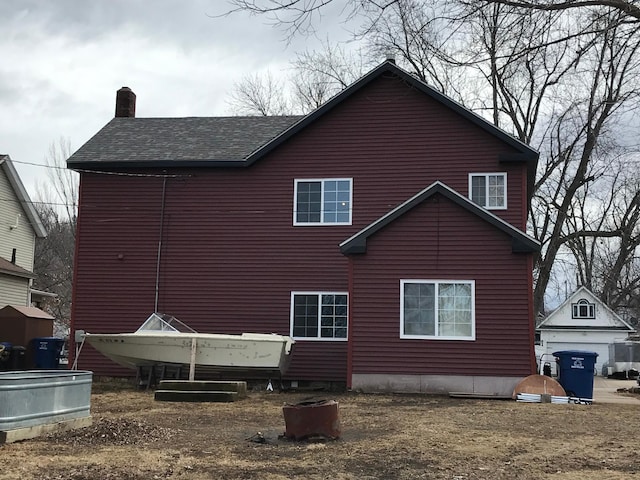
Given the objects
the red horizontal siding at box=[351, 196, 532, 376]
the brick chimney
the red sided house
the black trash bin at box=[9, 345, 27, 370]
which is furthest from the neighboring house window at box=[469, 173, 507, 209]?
the black trash bin at box=[9, 345, 27, 370]

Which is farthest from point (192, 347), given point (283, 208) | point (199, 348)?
point (283, 208)

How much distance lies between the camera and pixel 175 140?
20.2 meters

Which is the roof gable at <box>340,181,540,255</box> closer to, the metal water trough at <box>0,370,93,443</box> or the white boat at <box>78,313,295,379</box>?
the white boat at <box>78,313,295,379</box>

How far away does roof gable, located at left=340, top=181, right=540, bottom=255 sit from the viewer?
1516 centimetres

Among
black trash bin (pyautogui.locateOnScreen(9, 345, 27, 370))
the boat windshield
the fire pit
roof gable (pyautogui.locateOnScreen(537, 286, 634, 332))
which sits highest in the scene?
roof gable (pyautogui.locateOnScreen(537, 286, 634, 332))

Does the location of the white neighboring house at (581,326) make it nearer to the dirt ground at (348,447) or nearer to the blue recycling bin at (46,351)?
the dirt ground at (348,447)

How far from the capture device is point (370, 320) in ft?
51.2

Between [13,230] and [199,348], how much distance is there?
18.0 m

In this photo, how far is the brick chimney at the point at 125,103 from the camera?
2333 centimetres

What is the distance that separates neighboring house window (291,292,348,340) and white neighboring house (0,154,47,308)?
14.7 meters

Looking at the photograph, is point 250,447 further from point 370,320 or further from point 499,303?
point 499,303

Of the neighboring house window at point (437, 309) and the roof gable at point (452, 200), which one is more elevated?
the roof gable at point (452, 200)

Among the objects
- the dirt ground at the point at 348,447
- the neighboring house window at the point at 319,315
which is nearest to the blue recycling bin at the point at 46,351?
the neighboring house window at the point at 319,315

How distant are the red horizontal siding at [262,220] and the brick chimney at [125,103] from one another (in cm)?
478
